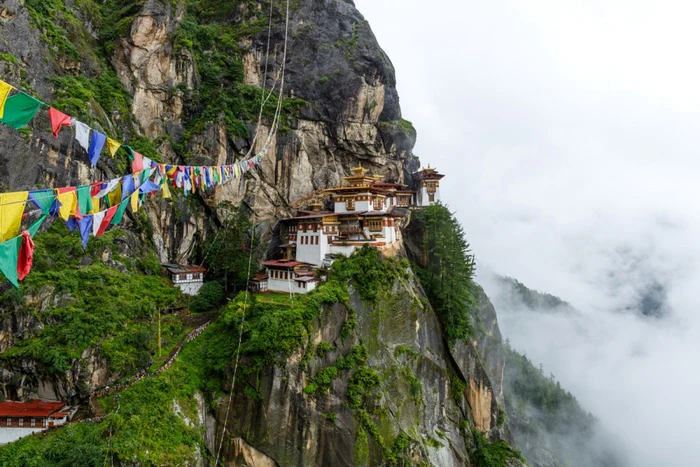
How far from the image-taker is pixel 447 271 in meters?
34.8

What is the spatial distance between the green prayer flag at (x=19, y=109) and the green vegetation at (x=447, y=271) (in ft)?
99.4

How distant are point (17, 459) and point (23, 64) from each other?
2639cm

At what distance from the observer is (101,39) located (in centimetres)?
3716

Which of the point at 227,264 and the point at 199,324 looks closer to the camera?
the point at 199,324

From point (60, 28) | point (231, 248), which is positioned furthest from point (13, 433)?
point (60, 28)

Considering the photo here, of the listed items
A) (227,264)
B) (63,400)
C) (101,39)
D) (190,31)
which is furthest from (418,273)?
(101,39)

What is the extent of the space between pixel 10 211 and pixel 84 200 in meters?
2.61

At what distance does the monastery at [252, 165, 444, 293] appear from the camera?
30.7 meters

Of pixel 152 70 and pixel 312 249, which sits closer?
pixel 312 249

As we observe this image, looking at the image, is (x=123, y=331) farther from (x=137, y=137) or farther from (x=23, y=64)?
(x=23, y=64)

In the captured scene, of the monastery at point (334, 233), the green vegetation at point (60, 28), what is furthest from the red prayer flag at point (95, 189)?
the green vegetation at point (60, 28)

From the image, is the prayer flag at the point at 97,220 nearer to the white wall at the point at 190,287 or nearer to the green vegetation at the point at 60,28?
the white wall at the point at 190,287

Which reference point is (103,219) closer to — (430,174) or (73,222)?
(73,222)

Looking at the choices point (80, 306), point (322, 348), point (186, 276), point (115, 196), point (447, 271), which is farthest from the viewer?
point (447, 271)
